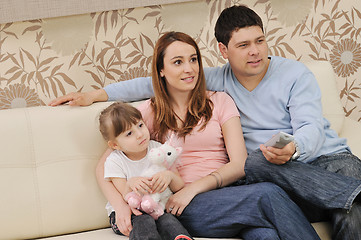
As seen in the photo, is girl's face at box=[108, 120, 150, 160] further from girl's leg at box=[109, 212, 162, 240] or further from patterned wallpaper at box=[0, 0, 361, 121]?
patterned wallpaper at box=[0, 0, 361, 121]

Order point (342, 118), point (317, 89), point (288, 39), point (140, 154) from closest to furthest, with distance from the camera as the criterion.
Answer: point (140, 154) < point (317, 89) < point (342, 118) < point (288, 39)

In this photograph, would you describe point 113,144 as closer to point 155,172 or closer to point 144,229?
point 155,172

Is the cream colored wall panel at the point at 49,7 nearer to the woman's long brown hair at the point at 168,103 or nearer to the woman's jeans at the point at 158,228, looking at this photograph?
the woman's long brown hair at the point at 168,103

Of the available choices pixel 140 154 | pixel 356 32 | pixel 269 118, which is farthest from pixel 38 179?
pixel 356 32

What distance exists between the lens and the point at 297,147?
1756 mm

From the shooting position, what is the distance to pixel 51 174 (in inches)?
78.0

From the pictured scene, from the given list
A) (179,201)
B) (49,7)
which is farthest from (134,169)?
(49,7)

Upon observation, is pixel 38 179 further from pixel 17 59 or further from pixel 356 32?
pixel 356 32

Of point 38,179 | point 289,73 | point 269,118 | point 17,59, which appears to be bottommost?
point 38,179

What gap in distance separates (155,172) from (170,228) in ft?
0.73

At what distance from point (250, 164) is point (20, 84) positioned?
123 cm

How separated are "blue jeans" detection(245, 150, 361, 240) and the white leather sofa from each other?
405 mm

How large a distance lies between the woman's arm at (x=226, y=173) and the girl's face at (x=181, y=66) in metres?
0.24

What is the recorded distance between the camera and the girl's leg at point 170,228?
1.63 meters
